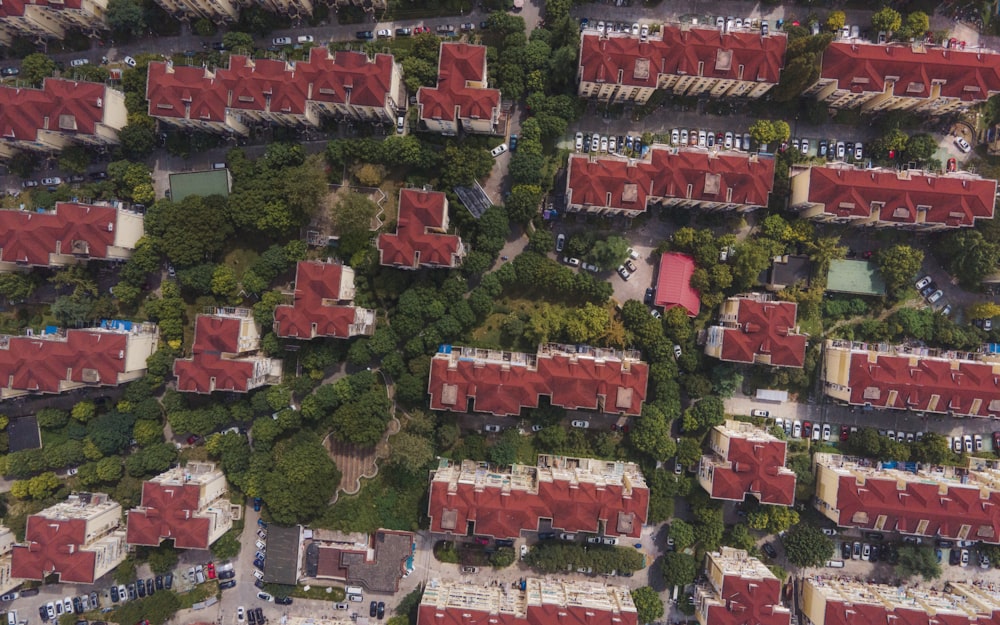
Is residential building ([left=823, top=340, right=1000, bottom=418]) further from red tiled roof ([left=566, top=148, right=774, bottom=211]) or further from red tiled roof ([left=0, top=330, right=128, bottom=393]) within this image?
red tiled roof ([left=0, top=330, right=128, bottom=393])

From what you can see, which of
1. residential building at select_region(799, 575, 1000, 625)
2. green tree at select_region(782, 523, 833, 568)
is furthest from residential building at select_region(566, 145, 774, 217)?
residential building at select_region(799, 575, 1000, 625)

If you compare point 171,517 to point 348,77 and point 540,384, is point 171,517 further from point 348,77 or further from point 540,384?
point 348,77

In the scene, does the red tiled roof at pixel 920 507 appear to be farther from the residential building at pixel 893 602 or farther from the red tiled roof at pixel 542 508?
the red tiled roof at pixel 542 508

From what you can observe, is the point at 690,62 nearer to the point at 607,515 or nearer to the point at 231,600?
the point at 607,515

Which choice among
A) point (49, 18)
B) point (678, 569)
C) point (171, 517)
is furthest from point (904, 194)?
point (49, 18)

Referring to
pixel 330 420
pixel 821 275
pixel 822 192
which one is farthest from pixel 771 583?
pixel 330 420

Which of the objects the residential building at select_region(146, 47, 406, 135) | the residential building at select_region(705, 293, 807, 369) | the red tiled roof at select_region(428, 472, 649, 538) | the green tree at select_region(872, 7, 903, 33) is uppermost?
the green tree at select_region(872, 7, 903, 33)
